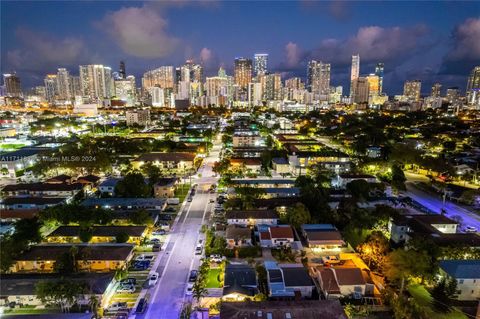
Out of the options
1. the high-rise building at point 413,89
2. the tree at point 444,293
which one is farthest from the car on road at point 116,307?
the high-rise building at point 413,89

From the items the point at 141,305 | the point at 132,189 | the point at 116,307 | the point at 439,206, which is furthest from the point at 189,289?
the point at 439,206

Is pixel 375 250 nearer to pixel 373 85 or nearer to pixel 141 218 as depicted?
pixel 141 218

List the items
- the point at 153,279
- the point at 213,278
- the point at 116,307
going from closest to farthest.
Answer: the point at 116,307
the point at 153,279
the point at 213,278

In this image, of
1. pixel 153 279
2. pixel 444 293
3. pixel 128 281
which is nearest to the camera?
pixel 444 293

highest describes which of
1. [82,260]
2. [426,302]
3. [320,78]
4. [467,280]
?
[320,78]

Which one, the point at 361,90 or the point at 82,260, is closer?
the point at 82,260

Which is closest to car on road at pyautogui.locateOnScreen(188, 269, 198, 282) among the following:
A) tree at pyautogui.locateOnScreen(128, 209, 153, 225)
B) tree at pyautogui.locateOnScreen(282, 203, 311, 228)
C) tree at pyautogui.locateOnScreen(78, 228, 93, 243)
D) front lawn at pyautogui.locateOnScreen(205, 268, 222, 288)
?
front lawn at pyautogui.locateOnScreen(205, 268, 222, 288)

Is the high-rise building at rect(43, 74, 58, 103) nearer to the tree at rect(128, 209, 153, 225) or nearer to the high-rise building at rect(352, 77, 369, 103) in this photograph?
the high-rise building at rect(352, 77, 369, 103)

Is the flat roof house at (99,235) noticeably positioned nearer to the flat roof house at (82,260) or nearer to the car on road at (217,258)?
the flat roof house at (82,260)
